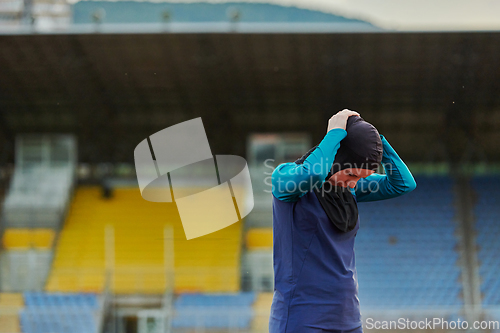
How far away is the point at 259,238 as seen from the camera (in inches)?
422

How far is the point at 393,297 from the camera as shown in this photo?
9.42m

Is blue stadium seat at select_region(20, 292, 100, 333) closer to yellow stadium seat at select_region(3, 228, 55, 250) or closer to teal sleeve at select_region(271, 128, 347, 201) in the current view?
yellow stadium seat at select_region(3, 228, 55, 250)

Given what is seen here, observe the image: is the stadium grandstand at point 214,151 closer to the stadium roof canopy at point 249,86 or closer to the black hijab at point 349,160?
the stadium roof canopy at point 249,86

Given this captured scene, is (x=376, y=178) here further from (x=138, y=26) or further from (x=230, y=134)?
(x=230, y=134)

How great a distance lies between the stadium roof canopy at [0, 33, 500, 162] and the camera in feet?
29.9

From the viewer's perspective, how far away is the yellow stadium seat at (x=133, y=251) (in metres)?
9.61

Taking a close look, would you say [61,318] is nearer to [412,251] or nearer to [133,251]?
[133,251]

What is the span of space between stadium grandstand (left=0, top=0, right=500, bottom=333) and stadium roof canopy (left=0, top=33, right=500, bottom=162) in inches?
1.5

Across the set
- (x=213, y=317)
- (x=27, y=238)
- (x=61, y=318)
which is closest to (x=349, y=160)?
(x=213, y=317)

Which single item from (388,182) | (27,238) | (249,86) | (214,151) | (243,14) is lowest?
(388,182)

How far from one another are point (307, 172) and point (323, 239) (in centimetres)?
21

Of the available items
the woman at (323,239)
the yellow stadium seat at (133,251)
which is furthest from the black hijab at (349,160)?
the yellow stadium seat at (133,251)

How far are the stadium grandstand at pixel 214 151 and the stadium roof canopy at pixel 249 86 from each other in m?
0.04

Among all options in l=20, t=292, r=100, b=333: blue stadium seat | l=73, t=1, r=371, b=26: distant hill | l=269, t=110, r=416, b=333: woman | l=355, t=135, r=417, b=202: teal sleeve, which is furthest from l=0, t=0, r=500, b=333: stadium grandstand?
l=73, t=1, r=371, b=26: distant hill
